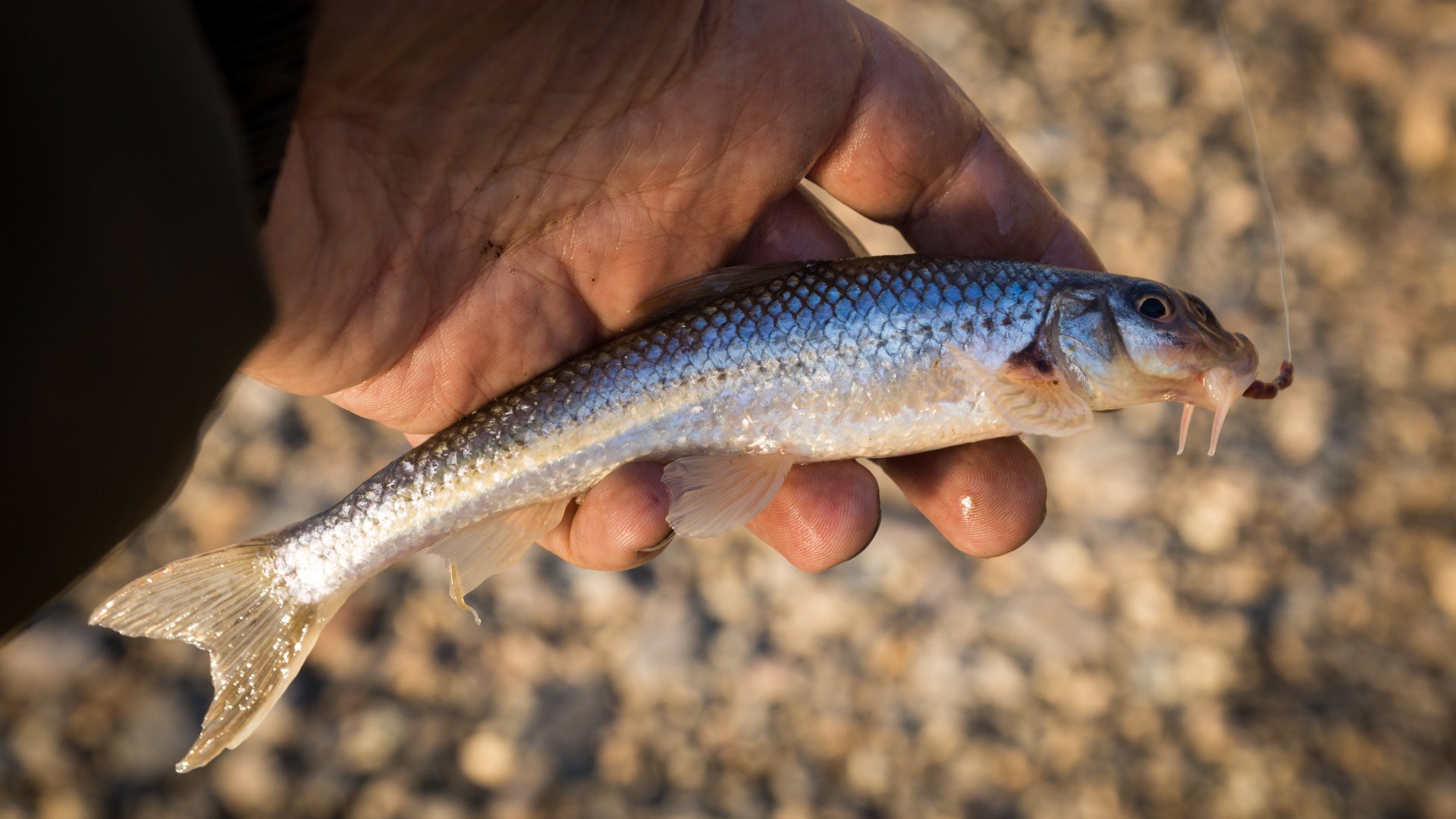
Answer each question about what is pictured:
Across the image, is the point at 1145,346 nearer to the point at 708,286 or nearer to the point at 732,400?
the point at 732,400

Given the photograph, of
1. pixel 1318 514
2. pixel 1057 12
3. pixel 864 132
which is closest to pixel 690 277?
pixel 864 132

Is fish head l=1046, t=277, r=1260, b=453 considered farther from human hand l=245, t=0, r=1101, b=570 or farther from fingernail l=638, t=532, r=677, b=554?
fingernail l=638, t=532, r=677, b=554

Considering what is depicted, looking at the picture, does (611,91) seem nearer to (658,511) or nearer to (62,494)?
(658,511)

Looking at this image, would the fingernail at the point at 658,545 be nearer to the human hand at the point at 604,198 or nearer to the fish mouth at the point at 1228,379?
the human hand at the point at 604,198

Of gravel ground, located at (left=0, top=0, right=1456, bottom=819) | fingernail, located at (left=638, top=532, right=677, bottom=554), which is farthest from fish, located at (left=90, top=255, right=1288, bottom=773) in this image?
gravel ground, located at (left=0, top=0, right=1456, bottom=819)

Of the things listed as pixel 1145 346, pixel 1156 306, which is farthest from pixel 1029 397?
pixel 1156 306

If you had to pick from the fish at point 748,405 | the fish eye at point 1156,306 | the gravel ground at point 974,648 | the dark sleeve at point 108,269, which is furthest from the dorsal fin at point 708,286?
the gravel ground at point 974,648
